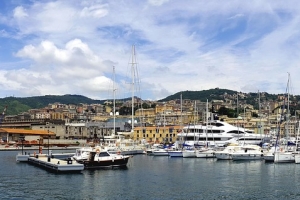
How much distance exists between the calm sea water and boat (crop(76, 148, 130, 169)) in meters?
1.38

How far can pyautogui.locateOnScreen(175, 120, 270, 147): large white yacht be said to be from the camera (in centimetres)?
7475

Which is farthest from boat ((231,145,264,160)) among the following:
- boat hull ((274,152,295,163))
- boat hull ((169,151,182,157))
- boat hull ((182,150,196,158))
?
boat hull ((169,151,182,157))

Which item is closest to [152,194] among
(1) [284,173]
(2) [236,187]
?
(2) [236,187]

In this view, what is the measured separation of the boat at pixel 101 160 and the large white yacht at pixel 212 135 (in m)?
29.5

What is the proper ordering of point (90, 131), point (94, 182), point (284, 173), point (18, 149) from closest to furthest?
point (94, 182), point (284, 173), point (18, 149), point (90, 131)

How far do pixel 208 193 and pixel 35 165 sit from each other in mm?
27978

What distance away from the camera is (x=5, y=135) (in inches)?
4958

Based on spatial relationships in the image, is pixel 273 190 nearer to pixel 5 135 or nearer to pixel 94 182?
pixel 94 182

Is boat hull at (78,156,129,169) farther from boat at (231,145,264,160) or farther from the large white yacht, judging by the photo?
the large white yacht

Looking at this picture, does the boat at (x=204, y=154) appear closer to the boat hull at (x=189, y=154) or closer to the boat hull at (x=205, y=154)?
the boat hull at (x=205, y=154)

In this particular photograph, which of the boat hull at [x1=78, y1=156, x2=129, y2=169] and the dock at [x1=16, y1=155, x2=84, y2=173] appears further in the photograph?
the boat hull at [x1=78, y1=156, x2=129, y2=169]

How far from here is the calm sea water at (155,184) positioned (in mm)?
28906

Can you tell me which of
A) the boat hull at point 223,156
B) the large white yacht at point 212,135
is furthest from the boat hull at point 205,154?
the large white yacht at point 212,135

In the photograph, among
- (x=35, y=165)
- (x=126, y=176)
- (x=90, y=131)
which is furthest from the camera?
(x=90, y=131)
